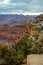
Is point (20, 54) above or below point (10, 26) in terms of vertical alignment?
above

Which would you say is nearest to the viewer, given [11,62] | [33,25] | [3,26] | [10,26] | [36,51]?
[11,62]

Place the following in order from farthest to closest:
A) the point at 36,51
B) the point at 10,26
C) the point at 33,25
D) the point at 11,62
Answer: the point at 10,26
the point at 33,25
the point at 36,51
the point at 11,62

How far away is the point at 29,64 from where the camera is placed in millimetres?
8727

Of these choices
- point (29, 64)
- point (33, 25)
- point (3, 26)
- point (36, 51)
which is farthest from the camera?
point (3, 26)

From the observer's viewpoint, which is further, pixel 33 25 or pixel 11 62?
pixel 33 25

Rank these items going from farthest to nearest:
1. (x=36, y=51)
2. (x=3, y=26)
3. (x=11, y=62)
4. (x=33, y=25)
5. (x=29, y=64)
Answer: (x=3, y=26)
(x=33, y=25)
(x=36, y=51)
(x=11, y=62)
(x=29, y=64)

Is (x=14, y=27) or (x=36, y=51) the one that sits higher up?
(x=36, y=51)

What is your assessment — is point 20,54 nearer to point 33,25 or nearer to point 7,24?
point 33,25

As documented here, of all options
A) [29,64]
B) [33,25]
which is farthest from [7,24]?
[29,64]

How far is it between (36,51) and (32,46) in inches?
23.9

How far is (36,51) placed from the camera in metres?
10.8

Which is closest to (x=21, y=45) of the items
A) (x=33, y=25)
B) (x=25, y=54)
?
(x=25, y=54)

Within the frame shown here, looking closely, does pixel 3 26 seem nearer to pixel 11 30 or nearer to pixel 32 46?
pixel 11 30

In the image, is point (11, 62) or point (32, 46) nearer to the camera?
point (11, 62)
